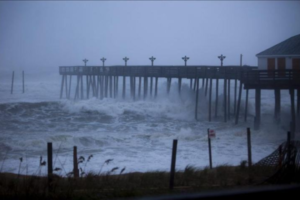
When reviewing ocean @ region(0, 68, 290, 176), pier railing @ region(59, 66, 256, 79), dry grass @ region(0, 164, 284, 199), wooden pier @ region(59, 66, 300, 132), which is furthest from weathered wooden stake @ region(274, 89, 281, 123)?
dry grass @ region(0, 164, 284, 199)

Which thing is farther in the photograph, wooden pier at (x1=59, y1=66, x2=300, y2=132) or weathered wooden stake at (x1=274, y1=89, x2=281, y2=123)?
weathered wooden stake at (x1=274, y1=89, x2=281, y2=123)

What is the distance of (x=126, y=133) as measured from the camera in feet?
70.2

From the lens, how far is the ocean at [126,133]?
13531 mm

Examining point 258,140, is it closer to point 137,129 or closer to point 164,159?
point 164,159

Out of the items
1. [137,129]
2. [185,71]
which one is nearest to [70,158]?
[137,129]

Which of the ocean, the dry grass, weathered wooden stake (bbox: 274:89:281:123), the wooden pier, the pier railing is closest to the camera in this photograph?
the dry grass

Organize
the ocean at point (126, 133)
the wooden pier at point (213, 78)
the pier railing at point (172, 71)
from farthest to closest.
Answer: the pier railing at point (172, 71) < the wooden pier at point (213, 78) < the ocean at point (126, 133)

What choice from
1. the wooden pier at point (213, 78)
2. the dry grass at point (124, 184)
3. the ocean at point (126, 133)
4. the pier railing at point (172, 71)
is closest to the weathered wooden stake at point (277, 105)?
the wooden pier at point (213, 78)

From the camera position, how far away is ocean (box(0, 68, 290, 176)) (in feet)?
44.4

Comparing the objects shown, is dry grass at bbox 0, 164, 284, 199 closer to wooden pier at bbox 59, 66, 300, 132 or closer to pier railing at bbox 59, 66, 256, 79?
wooden pier at bbox 59, 66, 300, 132

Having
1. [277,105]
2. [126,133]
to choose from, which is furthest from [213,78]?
[126,133]

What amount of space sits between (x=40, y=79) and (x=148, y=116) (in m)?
26.4

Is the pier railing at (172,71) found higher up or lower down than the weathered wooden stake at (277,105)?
higher up

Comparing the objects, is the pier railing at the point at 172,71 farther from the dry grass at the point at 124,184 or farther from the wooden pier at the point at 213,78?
the dry grass at the point at 124,184
